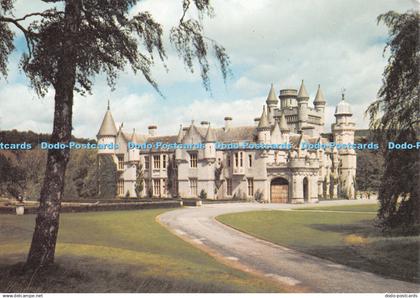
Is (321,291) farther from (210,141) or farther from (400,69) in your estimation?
(210,141)

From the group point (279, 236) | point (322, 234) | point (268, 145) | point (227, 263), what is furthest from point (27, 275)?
point (268, 145)

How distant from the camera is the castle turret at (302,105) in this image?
272 feet

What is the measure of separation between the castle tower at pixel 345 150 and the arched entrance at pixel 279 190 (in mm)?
19076

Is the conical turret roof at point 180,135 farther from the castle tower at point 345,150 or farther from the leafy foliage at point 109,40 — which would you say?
the leafy foliage at point 109,40

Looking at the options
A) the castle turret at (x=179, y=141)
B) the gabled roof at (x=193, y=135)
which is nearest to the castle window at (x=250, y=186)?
the gabled roof at (x=193, y=135)

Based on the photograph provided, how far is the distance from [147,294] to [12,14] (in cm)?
824

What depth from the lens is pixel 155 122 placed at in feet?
198

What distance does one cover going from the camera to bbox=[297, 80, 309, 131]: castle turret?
272ft

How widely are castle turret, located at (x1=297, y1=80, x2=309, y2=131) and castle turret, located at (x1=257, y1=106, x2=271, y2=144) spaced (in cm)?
3444

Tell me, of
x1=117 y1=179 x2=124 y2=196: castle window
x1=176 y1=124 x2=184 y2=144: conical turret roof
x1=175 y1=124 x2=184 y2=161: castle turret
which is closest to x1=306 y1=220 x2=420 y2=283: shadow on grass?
x1=175 y1=124 x2=184 y2=161: castle turret

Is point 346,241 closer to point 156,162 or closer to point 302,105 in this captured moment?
point 156,162

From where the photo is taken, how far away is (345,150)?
65.9 m

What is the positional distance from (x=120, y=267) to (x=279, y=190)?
37667mm

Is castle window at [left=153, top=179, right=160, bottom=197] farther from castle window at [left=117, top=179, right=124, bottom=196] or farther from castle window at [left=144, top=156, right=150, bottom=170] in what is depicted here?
castle window at [left=117, top=179, right=124, bottom=196]
